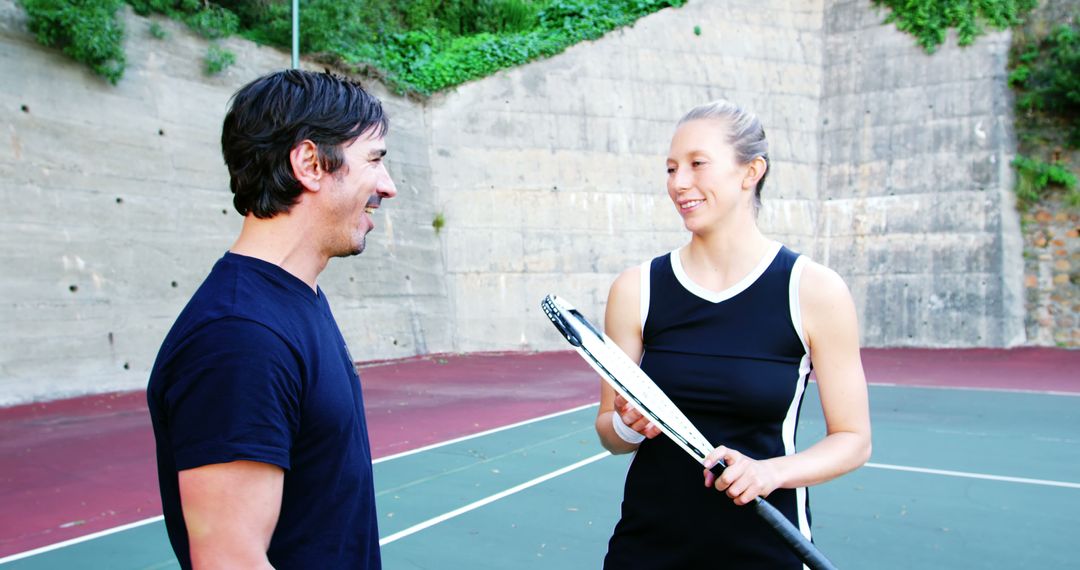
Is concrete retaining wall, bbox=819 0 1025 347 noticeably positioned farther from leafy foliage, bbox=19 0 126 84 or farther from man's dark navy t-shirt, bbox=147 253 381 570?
man's dark navy t-shirt, bbox=147 253 381 570

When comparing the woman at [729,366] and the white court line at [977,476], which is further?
the white court line at [977,476]

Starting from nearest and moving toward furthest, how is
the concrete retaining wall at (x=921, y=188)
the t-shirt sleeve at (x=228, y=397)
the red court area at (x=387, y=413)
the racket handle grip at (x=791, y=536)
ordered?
the t-shirt sleeve at (x=228, y=397) → the racket handle grip at (x=791, y=536) → the red court area at (x=387, y=413) → the concrete retaining wall at (x=921, y=188)

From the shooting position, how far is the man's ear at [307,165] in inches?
57.0

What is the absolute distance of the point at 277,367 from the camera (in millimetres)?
1242

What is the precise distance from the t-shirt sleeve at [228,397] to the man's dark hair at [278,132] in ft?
1.06

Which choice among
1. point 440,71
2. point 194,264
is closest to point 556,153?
point 440,71

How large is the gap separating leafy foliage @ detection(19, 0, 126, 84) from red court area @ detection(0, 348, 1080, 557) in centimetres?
465

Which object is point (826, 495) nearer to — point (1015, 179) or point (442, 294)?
point (442, 294)

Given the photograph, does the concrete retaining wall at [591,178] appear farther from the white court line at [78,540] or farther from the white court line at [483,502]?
the white court line at [483,502]

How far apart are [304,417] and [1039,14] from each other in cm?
1987

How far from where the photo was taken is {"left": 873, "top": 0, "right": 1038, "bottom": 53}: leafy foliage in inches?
659

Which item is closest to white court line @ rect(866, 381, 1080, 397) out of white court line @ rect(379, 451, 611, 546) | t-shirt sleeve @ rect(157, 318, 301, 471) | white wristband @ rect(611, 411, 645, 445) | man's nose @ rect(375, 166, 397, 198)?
white court line @ rect(379, 451, 611, 546)

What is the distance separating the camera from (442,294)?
15.6 meters

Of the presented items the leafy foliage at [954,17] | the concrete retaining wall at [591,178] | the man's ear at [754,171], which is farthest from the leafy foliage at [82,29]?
the leafy foliage at [954,17]
